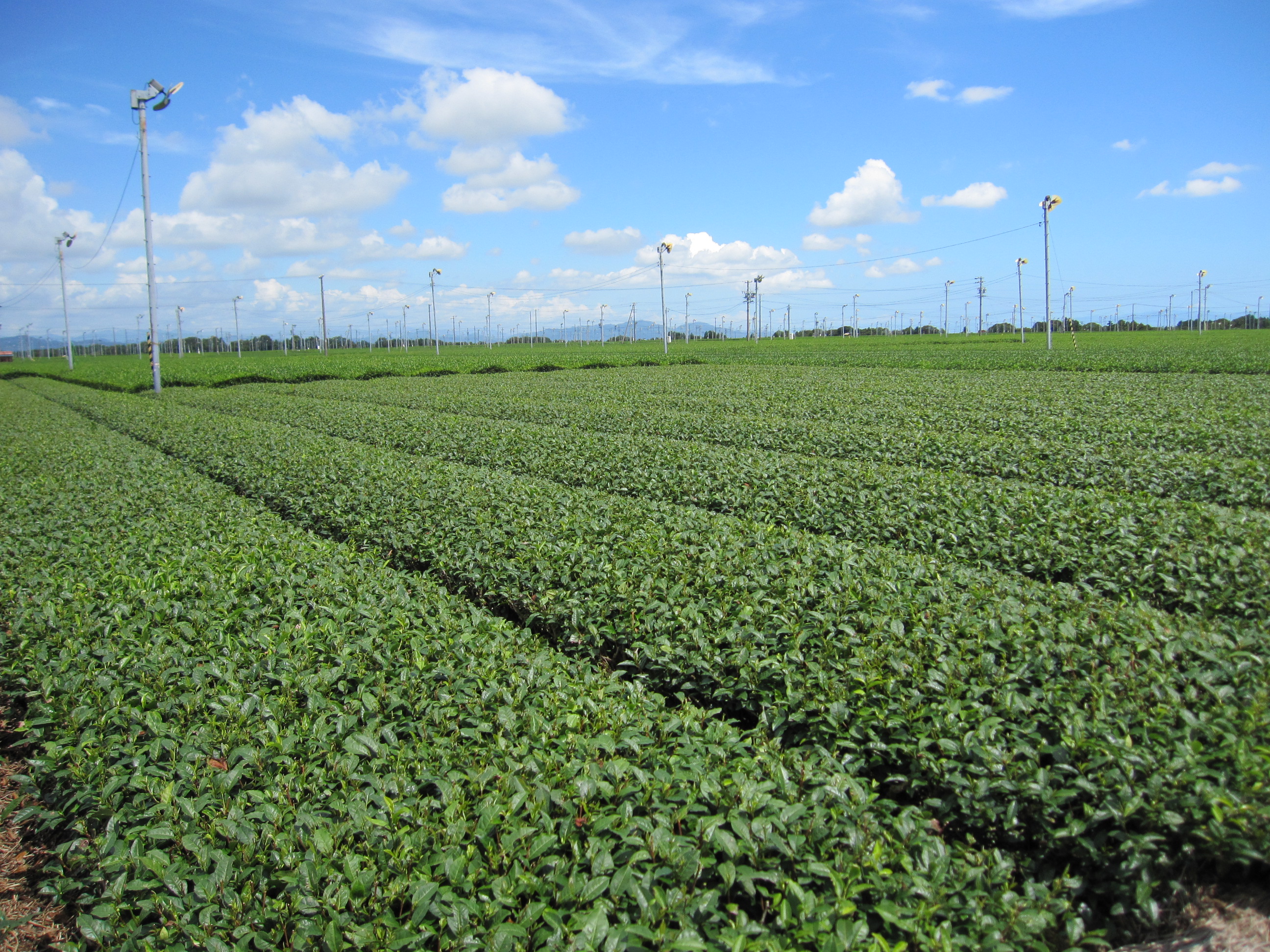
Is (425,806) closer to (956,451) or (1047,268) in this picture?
(956,451)

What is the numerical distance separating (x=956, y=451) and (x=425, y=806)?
1027cm

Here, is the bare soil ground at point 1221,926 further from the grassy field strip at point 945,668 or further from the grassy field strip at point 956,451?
the grassy field strip at point 956,451

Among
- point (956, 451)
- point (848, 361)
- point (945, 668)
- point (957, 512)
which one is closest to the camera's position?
point (945, 668)

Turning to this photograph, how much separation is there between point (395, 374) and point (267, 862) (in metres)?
40.5

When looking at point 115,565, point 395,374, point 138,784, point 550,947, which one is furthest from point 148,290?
point 550,947

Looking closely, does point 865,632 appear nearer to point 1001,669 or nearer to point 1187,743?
point 1001,669

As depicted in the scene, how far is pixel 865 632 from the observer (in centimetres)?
→ 451

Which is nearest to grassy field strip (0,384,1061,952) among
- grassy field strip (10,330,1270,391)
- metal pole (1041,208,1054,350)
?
grassy field strip (10,330,1270,391)

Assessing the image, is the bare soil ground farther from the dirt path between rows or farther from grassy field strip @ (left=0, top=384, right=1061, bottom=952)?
the dirt path between rows

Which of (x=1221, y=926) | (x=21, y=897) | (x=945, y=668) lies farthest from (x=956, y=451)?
(x=21, y=897)

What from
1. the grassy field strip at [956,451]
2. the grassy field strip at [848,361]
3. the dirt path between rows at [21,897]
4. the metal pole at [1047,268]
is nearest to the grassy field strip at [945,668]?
the dirt path between rows at [21,897]

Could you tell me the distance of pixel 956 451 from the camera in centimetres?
1120

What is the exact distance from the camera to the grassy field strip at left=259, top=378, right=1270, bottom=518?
8.83 m

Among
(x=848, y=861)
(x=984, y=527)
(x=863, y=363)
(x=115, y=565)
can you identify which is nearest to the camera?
(x=848, y=861)
